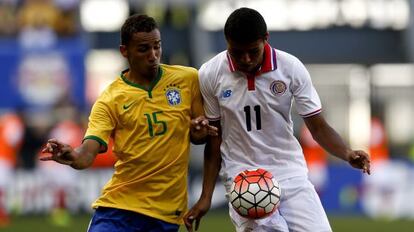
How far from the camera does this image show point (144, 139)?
7.90m

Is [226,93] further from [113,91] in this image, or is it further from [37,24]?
[37,24]

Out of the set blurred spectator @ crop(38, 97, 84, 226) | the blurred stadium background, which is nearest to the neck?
the blurred stadium background

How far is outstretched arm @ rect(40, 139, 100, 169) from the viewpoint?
729 centimetres

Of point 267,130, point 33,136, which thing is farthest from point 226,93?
point 33,136

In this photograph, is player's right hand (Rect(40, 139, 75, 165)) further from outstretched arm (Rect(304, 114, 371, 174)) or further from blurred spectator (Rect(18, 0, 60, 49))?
blurred spectator (Rect(18, 0, 60, 49))

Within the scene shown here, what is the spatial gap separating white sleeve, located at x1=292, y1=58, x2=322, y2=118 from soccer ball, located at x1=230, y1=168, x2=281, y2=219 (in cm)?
52

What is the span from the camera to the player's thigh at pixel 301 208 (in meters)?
7.93

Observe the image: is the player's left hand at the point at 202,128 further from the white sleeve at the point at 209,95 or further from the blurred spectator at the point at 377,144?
the blurred spectator at the point at 377,144

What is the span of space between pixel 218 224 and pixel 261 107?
34.6ft

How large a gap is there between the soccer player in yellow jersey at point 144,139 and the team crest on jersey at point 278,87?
0.51 m

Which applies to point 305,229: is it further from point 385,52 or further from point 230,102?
point 385,52

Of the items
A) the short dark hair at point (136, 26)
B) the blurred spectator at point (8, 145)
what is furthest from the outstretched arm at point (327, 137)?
the blurred spectator at point (8, 145)

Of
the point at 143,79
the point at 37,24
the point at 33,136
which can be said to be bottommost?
the point at 33,136

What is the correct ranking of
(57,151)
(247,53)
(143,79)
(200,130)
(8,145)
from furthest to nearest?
1. (8,145)
2. (143,79)
3. (200,130)
4. (247,53)
5. (57,151)
